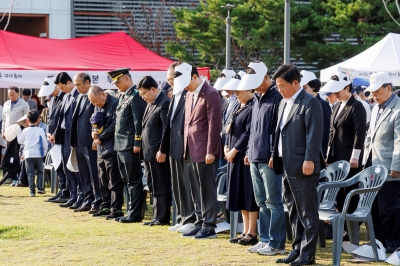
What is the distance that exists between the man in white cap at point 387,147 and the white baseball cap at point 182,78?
2.27 metres

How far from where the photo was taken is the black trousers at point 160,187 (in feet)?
36.5

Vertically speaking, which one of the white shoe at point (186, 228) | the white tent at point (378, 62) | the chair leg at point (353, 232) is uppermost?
the white tent at point (378, 62)

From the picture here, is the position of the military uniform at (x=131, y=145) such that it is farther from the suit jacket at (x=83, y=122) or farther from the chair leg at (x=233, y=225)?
the chair leg at (x=233, y=225)

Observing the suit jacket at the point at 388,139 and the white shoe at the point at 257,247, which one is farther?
the white shoe at the point at 257,247

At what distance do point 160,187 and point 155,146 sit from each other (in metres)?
0.61

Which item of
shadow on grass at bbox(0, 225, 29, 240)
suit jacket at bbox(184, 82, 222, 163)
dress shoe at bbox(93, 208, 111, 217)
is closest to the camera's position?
suit jacket at bbox(184, 82, 222, 163)

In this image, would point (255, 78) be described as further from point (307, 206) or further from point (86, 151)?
point (86, 151)

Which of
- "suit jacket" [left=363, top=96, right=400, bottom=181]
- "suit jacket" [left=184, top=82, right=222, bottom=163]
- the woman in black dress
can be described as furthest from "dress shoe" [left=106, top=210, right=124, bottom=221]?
"suit jacket" [left=363, top=96, right=400, bottom=181]

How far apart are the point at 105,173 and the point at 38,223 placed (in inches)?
52.0

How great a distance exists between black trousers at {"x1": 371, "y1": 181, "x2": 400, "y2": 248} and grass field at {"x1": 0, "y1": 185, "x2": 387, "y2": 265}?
0.64 m

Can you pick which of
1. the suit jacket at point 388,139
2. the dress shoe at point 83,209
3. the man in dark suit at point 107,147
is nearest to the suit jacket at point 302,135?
the suit jacket at point 388,139

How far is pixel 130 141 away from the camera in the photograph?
11.5 m

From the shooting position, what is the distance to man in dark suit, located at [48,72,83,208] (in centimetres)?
1334

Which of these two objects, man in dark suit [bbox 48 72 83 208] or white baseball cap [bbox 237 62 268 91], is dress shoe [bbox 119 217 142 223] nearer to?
man in dark suit [bbox 48 72 83 208]
